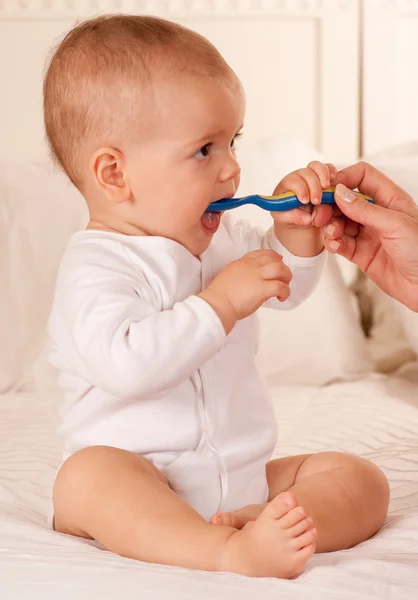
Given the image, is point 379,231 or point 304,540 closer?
point 304,540

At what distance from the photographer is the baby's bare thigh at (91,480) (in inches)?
37.9

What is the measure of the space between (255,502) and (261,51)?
1.54 m

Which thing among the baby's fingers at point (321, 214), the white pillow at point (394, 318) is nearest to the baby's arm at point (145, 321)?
the baby's fingers at point (321, 214)

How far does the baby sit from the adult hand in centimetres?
5

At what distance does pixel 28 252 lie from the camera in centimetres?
185

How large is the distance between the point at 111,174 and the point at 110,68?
0.41 feet

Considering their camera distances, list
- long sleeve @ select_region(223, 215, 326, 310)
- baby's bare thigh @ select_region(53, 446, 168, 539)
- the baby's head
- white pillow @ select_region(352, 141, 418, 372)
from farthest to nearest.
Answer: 1. white pillow @ select_region(352, 141, 418, 372)
2. long sleeve @ select_region(223, 215, 326, 310)
3. the baby's head
4. baby's bare thigh @ select_region(53, 446, 168, 539)

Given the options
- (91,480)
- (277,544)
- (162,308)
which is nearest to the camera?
(277,544)

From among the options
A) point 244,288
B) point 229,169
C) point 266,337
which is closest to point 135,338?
point 244,288

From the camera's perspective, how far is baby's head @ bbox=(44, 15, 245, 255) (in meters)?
1.07

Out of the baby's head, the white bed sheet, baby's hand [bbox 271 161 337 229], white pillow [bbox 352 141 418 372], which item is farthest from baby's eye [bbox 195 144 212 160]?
white pillow [bbox 352 141 418 372]

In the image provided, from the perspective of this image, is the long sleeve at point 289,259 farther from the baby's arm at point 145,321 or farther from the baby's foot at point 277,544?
the baby's foot at point 277,544

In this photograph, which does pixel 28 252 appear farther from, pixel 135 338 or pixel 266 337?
pixel 135 338

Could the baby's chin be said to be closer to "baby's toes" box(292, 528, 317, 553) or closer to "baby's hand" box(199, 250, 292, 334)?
"baby's hand" box(199, 250, 292, 334)
